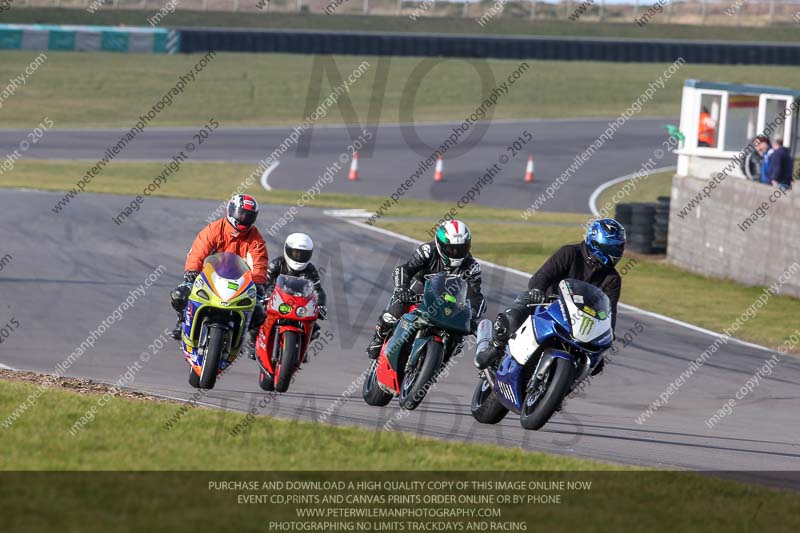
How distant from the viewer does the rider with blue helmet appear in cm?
1008

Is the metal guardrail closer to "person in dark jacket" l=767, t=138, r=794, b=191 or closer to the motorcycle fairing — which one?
"person in dark jacket" l=767, t=138, r=794, b=191

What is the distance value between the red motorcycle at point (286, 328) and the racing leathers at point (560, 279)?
1.84m

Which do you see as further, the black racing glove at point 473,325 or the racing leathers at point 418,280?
the racing leathers at point 418,280

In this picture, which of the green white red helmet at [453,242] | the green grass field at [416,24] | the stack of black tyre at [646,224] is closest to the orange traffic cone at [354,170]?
the stack of black tyre at [646,224]

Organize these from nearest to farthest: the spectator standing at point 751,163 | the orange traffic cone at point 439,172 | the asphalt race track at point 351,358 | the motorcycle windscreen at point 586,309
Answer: the motorcycle windscreen at point 586,309 → the asphalt race track at point 351,358 → the spectator standing at point 751,163 → the orange traffic cone at point 439,172

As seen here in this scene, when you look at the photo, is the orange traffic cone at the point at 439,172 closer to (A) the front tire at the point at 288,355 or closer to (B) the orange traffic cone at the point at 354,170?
(B) the orange traffic cone at the point at 354,170

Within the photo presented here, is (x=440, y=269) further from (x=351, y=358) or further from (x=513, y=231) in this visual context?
(x=513, y=231)

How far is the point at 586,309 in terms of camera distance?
31.8 ft

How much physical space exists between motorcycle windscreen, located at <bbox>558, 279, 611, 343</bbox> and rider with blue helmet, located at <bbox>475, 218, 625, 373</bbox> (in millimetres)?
265

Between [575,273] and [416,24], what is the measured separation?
51.4 metres

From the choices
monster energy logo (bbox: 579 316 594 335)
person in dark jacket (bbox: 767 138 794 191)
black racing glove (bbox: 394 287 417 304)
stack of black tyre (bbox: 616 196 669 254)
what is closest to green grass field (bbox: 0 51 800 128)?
stack of black tyre (bbox: 616 196 669 254)

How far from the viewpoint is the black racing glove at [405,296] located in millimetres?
10998

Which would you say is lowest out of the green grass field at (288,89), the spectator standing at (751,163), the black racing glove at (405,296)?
the green grass field at (288,89)
